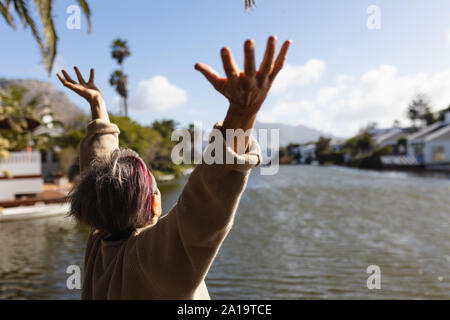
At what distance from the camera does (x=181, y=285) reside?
2.96ft

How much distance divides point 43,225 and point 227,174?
13.1 m

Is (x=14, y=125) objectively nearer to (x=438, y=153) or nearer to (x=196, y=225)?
(x=196, y=225)

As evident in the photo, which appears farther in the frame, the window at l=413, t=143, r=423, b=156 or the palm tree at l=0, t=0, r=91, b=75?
the window at l=413, t=143, r=423, b=156

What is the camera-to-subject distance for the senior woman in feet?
2.50

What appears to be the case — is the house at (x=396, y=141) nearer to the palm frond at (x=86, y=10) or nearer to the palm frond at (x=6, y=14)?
the palm frond at (x=86, y=10)

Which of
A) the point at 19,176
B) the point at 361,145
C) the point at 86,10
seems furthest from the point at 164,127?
the point at 86,10

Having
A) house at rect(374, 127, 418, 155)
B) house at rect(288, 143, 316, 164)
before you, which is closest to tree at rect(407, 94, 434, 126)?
house at rect(374, 127, 418, 155)

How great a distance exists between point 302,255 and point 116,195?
27.6 feet

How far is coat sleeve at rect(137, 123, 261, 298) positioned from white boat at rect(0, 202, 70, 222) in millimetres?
12625

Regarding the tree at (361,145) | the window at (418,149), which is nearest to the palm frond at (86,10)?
the window at (418,149)

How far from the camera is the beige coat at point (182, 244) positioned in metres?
0.79

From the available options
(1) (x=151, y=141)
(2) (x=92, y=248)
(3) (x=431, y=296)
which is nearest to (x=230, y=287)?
(3) (x=431, y=296)

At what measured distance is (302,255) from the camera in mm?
8906

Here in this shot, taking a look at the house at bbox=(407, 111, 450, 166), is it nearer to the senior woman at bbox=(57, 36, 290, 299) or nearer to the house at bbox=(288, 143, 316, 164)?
the senior woman at bbox=(57, 36, 290, 299)
